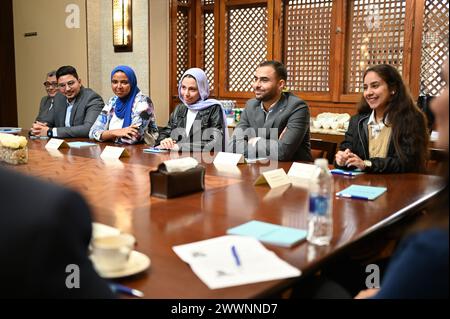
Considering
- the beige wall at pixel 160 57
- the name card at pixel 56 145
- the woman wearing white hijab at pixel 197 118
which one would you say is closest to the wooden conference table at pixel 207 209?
the name card at pixel 56 145

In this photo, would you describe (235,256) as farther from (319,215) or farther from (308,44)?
(308,44)

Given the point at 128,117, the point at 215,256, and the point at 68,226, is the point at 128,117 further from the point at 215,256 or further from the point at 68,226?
the point at 68,226

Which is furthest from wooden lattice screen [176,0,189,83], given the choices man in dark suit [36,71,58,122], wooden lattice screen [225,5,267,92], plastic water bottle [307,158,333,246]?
plastic water bottle [307,158,333,246]

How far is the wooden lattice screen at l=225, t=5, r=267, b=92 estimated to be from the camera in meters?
5.18

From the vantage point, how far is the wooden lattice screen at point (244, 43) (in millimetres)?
5180

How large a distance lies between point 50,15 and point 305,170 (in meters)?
4.95

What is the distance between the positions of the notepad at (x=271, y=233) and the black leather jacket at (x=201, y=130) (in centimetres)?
181

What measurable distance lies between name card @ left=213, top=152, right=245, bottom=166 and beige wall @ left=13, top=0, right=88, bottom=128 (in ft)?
11.7

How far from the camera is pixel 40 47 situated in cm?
639

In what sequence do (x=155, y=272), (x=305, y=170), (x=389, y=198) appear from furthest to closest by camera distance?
(x=305, y=170) → (x=389, y=198) → (x=155, y=272)

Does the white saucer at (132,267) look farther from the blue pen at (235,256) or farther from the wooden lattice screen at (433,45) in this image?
the wooden lattice screen at (433,45)

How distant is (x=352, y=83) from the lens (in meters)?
4.67

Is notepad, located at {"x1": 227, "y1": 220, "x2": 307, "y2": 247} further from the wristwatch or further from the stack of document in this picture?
the wristwatch

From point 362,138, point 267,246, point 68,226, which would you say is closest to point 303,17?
point 362,138
